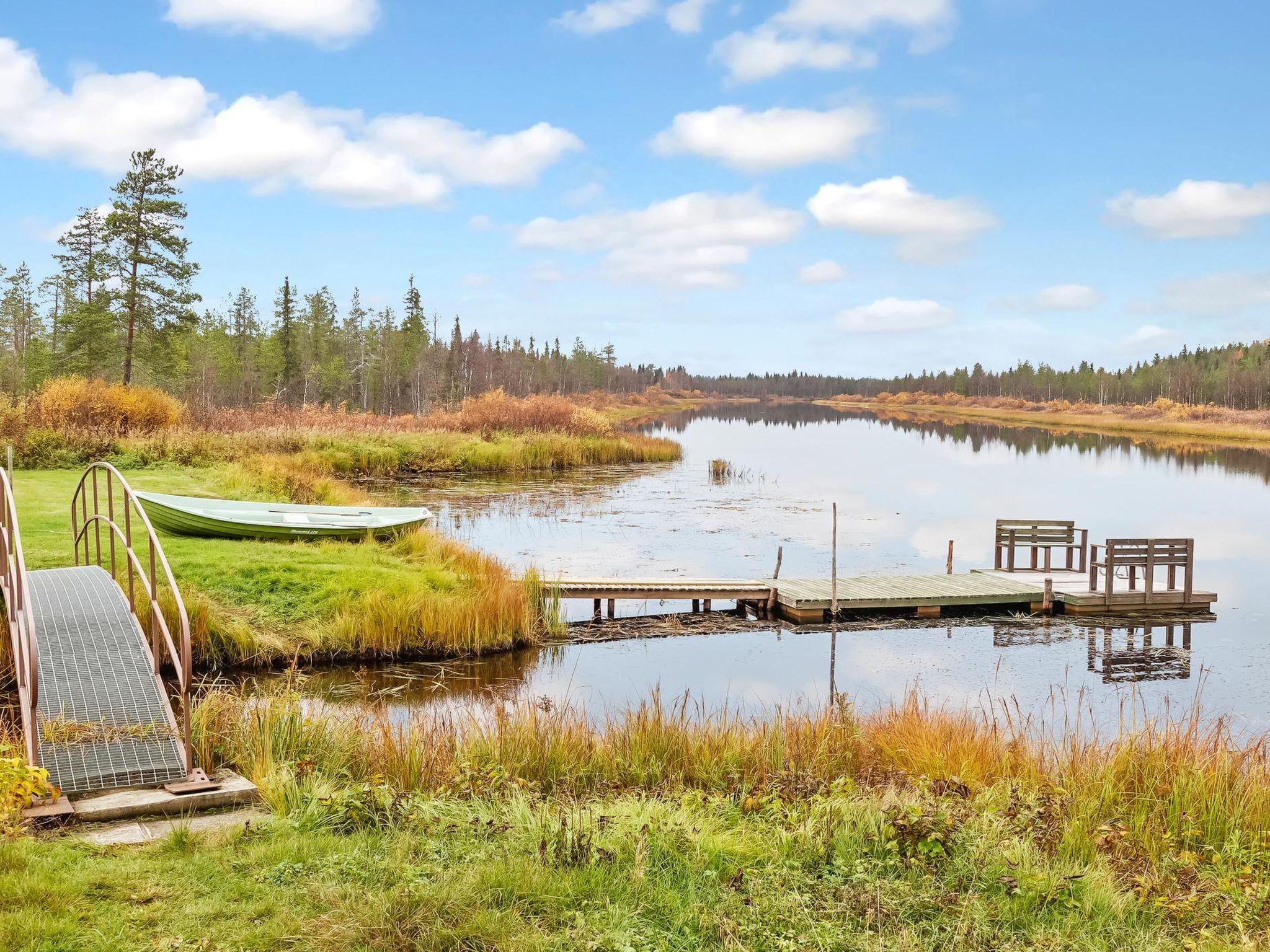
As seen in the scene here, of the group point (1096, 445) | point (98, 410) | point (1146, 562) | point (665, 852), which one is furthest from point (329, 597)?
point (1096, 445)

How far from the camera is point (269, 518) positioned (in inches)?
642

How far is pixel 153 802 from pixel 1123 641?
14293 millimetres

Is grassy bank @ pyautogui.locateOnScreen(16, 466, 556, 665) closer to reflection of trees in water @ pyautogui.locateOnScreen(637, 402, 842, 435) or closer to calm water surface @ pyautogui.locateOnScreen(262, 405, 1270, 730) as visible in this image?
calm water surface @ pyautogui.locateOnScreen(262, 405, 1270, 730)

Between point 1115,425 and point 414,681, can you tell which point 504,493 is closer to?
point 414,681

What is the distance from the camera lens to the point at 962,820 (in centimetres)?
586

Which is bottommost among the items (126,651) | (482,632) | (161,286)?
(482,632)

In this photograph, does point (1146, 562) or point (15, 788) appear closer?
point (15, 788)

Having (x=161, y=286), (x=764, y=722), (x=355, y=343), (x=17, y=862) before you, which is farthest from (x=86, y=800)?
(x=355, y=343)

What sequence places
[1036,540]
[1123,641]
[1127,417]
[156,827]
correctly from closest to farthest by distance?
[156,827], [1123,641], [1036,540], [1127,417]

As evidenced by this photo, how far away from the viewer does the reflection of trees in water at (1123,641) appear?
13789 mm

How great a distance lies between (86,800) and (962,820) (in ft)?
17.4

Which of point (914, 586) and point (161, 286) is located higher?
point (161, 286)

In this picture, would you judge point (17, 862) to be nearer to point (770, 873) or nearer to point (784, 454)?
point (770, 873)

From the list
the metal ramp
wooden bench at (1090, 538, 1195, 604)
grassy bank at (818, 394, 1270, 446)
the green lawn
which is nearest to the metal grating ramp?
the metal ramp
